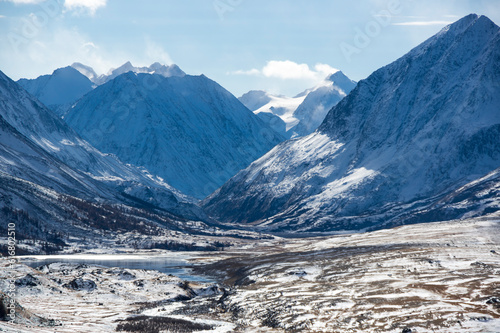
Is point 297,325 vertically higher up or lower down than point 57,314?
lower down

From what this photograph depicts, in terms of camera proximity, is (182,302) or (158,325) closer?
(158,325)

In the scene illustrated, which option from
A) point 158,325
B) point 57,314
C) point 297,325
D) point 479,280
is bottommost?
point 479,280

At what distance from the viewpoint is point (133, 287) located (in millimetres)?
114312

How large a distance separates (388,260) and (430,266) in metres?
14.2

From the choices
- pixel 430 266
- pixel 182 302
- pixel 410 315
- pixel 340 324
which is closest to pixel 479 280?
pixel 430 266

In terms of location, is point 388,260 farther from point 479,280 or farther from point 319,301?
point 319,301

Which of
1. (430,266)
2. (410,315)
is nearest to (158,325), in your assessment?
(410,315)

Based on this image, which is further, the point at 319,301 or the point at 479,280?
the point at 479,280

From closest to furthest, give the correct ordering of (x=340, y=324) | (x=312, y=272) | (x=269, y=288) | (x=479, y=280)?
(x=340, y=324)
(x=479, y=280)
(x=269, y=288)
(x=312, y=272)

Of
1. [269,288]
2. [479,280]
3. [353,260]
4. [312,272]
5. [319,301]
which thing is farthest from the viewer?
[353,260]

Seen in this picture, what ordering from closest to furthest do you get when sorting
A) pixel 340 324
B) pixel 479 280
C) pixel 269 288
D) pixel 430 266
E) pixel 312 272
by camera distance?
pixel 340 324 < pixel 479 280 < pixel 269 288 < pixel 430 266 < pixel 312 272

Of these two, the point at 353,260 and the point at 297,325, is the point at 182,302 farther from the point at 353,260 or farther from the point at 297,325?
the point at 353,260

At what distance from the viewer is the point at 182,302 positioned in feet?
340

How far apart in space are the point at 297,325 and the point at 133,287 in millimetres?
45230
